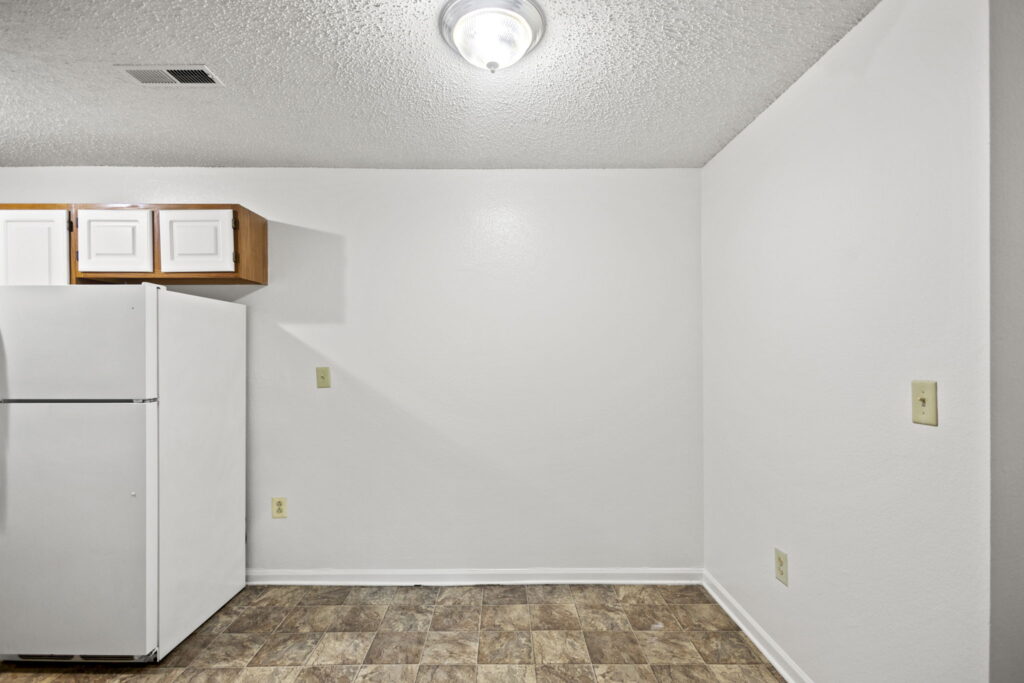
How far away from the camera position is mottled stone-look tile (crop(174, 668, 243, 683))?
7.09ft

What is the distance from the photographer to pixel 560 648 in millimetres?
2367

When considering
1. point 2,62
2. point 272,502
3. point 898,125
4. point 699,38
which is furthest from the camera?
point 272,502

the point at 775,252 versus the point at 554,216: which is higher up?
the point at 554,216

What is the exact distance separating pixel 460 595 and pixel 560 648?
71cm

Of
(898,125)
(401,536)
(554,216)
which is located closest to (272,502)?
(401,536)

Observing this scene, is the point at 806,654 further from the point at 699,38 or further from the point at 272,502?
the point at 272,502

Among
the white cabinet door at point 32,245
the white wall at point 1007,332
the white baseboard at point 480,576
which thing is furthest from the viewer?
the white baseboard at point 480,576

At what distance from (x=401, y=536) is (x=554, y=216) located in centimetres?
194

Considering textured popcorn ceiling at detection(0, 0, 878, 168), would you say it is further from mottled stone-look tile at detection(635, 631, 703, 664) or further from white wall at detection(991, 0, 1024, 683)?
mottled stone-look tile at detection(635, 631, 703, 664)

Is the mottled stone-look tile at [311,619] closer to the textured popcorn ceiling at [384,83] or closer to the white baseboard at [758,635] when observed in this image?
the white baseboard at [758,635]

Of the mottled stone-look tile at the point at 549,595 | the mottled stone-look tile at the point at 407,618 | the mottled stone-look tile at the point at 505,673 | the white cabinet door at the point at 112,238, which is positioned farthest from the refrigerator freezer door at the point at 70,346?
the mottled stone-look tile at the point at 549,595

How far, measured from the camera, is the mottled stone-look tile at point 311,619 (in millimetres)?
2549

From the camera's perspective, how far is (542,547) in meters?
3.06

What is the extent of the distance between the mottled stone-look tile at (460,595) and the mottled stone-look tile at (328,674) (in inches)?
25.9
